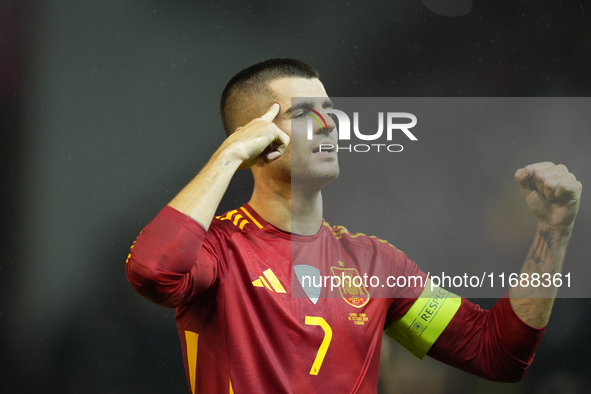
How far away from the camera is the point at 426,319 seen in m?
1.35

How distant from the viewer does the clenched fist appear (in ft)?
3.64

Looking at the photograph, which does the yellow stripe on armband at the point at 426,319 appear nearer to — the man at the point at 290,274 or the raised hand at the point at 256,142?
the man at the point at 290,274

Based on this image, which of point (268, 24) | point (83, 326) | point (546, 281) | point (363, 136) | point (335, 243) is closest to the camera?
point (546, 281)

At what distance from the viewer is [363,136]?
1539mm

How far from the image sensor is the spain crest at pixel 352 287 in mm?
1260

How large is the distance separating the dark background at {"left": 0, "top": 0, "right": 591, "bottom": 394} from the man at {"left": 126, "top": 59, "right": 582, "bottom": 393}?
63 centimetres

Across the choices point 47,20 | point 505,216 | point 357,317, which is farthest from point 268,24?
point 357,317

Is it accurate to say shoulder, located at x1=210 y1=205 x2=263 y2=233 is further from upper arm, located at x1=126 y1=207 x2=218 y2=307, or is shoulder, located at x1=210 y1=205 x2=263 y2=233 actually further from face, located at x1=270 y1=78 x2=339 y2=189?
upper arm, located at x1=126 y1=207 x2=218 y2=307

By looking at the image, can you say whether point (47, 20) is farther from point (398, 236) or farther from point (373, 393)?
point (373, 393)

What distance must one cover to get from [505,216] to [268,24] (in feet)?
3.64

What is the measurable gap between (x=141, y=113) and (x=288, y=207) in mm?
920

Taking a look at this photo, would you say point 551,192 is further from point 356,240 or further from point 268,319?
point 268,319

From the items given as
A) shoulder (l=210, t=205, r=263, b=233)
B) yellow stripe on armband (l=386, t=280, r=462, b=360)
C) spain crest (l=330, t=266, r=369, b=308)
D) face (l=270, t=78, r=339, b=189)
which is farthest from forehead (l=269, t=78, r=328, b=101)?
yellow stripe on armband (l=386, t=280, r=462, b=360)

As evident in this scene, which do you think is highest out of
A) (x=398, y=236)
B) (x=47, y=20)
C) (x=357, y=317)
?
(x=47, y=20)
